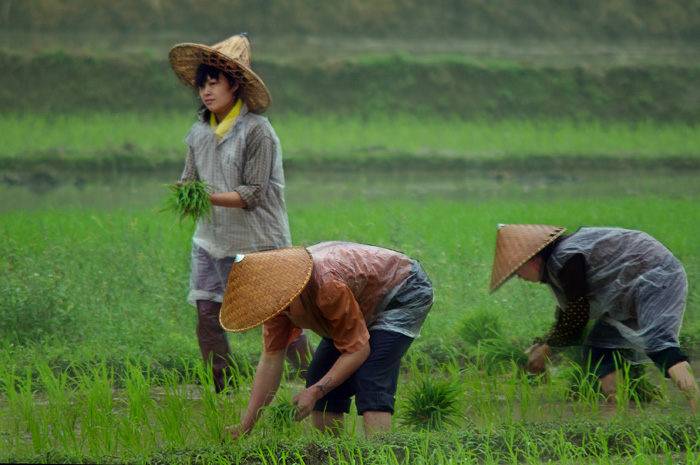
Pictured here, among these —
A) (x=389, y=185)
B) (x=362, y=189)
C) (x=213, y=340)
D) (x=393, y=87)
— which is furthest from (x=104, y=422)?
(x=393, y=87)

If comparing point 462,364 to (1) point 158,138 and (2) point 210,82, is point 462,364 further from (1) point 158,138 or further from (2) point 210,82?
(1) point 158,138

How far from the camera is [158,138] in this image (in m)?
11.3

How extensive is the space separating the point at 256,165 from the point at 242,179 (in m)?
0.11

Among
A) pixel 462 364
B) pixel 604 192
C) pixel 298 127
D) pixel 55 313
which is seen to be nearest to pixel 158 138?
pixel 298 127

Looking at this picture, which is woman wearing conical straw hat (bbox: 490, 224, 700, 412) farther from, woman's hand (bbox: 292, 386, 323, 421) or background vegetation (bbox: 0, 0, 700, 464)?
woman's hand (bbox: 292, 386, 323, 421)

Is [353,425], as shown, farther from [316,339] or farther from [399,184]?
[399,184]

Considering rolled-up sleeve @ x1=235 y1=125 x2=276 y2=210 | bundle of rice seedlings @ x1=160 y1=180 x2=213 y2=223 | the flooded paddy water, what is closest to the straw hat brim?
rolled-up sleeve @ x1=235 y1=125 x2=276 y2=210

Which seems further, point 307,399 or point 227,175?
point 227,175

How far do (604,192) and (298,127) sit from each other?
4.86m

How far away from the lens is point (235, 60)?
3486mm

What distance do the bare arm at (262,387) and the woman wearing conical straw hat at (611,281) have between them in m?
0.97

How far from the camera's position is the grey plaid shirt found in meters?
3.53

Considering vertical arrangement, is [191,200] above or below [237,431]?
above

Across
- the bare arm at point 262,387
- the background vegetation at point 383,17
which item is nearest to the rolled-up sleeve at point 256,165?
the bare arm at point 262,387
